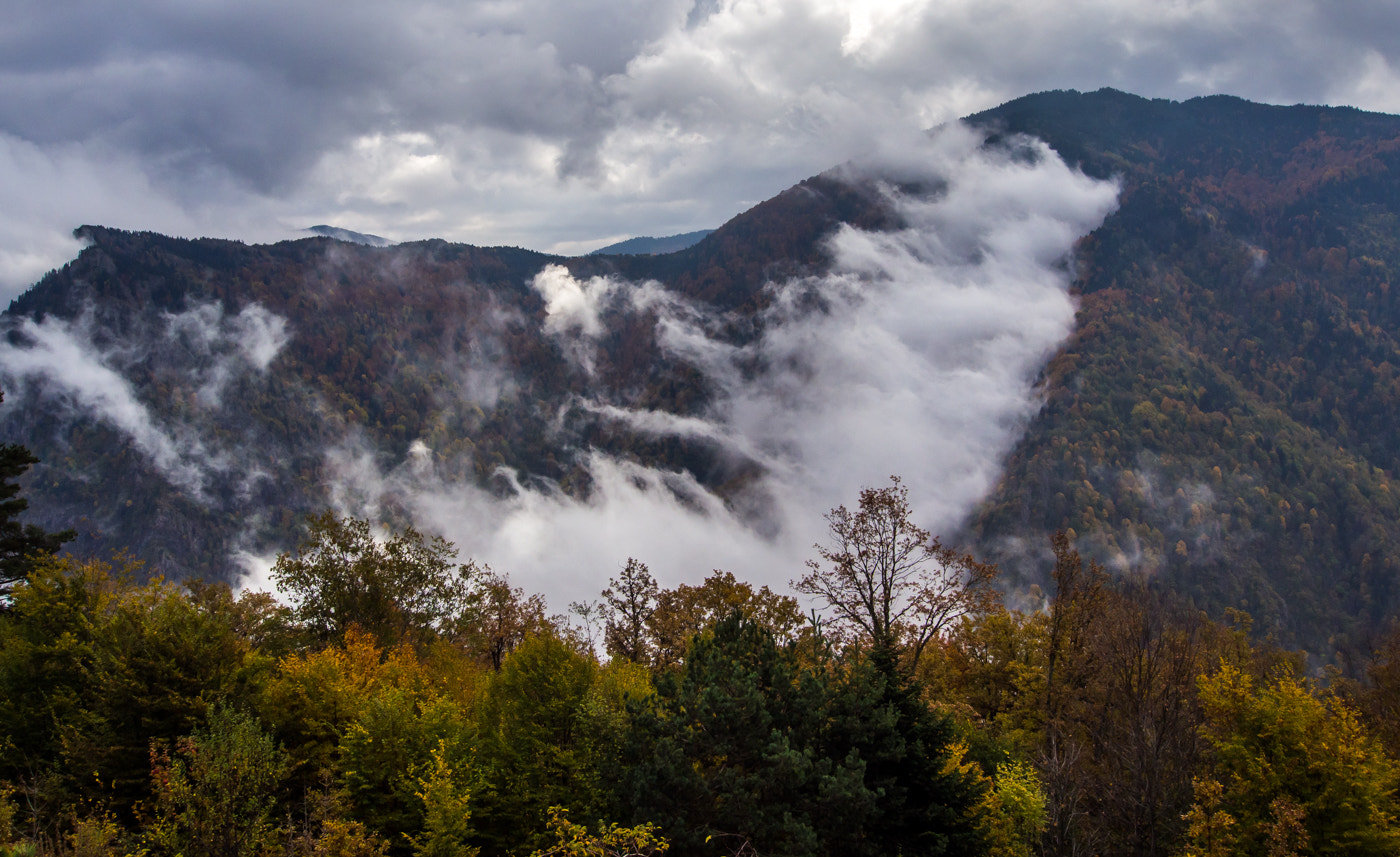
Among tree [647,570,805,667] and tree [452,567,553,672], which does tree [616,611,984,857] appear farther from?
tree [452,567,553,672]

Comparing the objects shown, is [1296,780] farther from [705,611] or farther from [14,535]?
[14,535]

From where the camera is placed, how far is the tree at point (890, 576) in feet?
112

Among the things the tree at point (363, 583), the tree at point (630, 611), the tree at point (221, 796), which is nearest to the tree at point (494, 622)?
the tree at point (363, 583)

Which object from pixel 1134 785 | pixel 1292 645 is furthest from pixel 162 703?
pixel 1292 645

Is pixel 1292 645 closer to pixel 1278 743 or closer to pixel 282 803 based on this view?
pixel 1278 743

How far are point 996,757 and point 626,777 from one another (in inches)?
710

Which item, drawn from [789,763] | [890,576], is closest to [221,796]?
[789,763]

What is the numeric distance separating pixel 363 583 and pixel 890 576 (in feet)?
107

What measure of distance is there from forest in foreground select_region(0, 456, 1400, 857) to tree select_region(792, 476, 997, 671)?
147 mm

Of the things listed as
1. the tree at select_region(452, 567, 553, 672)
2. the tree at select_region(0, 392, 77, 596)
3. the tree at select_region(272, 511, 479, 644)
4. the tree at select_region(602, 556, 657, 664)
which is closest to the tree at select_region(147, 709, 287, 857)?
the tree at select_region(0, 392, 77, 596)

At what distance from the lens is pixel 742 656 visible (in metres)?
23.7

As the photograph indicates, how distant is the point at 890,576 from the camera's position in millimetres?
34844

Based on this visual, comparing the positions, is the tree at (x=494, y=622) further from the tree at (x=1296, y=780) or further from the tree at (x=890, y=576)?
the tree at (x=1296, y=780)

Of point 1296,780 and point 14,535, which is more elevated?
point 14,535
